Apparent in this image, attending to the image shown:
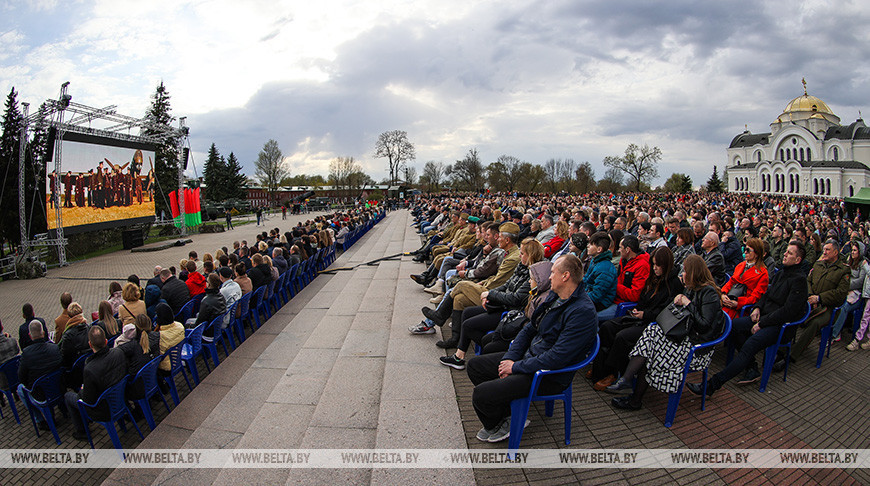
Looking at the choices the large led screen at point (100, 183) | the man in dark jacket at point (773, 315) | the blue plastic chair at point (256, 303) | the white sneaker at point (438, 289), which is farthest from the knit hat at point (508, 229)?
the large led screen at point (100, 183)

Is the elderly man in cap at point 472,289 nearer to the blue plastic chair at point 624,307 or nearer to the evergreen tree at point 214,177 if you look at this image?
the blue plastic chair at point 624,307

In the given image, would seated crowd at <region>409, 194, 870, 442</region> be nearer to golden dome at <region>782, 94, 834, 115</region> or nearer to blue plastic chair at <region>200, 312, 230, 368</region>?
blue plastic chair at <region>200, 312, 230, 368</region>

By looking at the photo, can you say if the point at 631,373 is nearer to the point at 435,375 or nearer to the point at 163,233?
the point at 435,375

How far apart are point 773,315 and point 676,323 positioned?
154 centimetres

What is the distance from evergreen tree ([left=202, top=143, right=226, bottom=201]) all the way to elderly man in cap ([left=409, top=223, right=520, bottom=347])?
201ft

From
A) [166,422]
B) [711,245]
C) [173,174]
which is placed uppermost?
[173,174]

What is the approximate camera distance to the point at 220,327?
6.47 m

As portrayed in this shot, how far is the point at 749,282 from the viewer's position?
496 cm

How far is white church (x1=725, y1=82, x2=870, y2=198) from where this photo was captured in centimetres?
5784

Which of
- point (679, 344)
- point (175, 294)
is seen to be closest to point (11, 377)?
point (175, 294)

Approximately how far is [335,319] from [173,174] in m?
37.6

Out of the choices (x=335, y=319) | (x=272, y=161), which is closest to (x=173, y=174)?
(x=272, y=161)

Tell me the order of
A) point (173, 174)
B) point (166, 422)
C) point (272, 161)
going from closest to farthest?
point (166, 422)
point (173, 174)
point (272, 161)

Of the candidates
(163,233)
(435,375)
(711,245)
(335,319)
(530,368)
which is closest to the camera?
(530,368)
